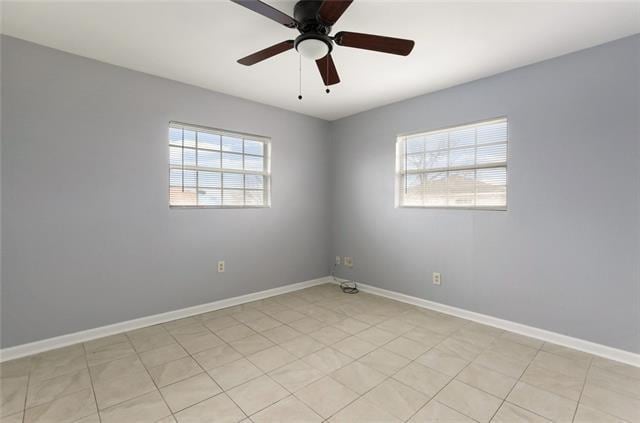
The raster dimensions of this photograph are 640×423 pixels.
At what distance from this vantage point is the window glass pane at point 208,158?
10.9 feet

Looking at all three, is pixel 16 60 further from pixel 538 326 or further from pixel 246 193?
pixel 538 326

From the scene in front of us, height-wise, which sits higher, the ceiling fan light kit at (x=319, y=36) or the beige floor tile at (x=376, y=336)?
the ceiling fan light kit at (x=319, y=36)

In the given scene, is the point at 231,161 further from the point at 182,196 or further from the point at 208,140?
the point at 182,196

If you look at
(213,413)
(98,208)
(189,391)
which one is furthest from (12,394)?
(98,208)

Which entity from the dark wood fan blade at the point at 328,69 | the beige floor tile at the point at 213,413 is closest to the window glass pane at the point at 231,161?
the dark wood fan blade at the point at 328,69

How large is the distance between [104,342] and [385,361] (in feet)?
7.77

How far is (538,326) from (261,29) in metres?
3.39

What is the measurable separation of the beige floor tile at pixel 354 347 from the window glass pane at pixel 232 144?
97.9 inches

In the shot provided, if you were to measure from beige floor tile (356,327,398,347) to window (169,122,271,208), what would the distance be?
6.55ft

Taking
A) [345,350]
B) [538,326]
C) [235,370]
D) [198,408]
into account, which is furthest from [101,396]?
[538,326]

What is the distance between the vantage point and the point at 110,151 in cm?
271

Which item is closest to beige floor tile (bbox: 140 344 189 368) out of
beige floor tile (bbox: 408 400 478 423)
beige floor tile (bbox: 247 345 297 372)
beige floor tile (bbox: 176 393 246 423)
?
beige floor tile (bbox: 247 345 297 372)

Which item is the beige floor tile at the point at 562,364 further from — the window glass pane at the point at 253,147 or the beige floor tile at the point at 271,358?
the window glass pane at the point at 253,147

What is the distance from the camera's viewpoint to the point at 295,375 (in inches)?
81.0
